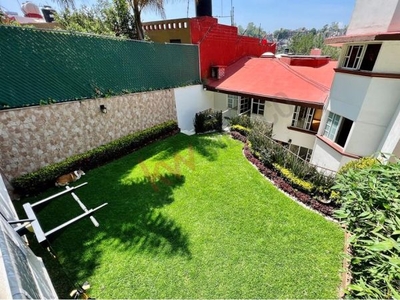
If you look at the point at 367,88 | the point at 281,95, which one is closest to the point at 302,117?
the point at 281,95

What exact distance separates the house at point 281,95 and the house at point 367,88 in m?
2.05

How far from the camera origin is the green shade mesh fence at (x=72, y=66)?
22.0ft

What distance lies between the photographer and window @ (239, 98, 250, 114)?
46.8 feet

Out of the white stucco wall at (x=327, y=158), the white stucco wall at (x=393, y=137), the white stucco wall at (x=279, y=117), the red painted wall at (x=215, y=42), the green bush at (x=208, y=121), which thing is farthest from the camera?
the red painted wall at (x=215, y=42)

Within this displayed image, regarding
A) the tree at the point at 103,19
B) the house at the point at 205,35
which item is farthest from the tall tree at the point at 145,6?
the tree at the point at 103,19

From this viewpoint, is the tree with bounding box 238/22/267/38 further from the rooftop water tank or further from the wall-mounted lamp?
the rooftop water tank

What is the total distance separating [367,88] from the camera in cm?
663

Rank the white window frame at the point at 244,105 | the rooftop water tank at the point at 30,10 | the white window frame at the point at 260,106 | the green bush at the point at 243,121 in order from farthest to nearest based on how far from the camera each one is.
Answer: the rooftop water tank at the point at 30,10 → the white window frame at the point at 244,105 → the white window frame at the point at 260,106 → the green bush at the point at 243,121

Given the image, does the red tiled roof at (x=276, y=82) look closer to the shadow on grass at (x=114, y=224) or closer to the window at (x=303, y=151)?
the window at (x=303, y=151)

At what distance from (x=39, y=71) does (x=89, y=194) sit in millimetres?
5109

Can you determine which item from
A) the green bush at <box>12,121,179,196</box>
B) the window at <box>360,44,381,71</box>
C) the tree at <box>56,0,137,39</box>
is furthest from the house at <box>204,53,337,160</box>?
the tree at <box>56,0,137,39</box>

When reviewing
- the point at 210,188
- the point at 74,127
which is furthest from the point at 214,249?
the point at 74,127

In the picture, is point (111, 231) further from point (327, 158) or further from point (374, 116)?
point (374, 116)

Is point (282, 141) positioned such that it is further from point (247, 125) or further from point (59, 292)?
point (59, 292)
